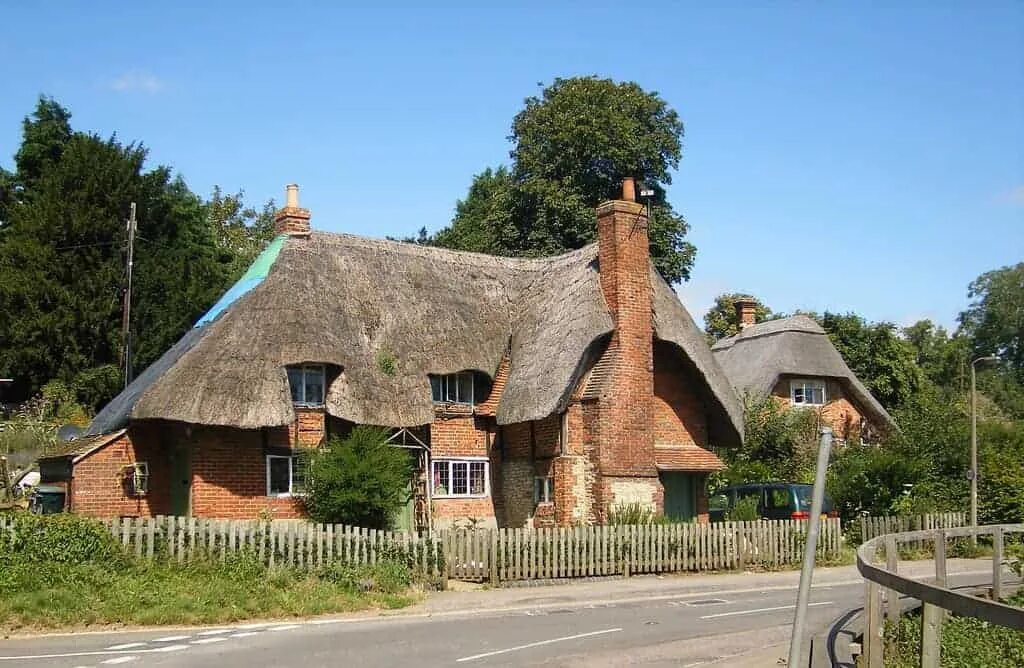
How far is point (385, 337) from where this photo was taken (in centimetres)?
2853

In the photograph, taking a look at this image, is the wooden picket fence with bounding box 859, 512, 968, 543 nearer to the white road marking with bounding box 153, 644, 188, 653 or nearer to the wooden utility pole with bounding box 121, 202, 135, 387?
the white road marking with bounding box 153, 644, 188, 653

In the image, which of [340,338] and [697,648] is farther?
[340,338]

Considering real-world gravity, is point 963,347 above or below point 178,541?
above

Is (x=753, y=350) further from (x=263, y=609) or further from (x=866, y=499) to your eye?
(x=263, y=609)

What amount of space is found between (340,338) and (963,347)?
61378 millimetres

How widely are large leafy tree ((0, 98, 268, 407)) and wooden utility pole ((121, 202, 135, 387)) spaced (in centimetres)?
37

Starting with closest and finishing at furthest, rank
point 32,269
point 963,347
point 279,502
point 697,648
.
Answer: point 697,648 → point 279,502 → point 32,269 → point 963,347

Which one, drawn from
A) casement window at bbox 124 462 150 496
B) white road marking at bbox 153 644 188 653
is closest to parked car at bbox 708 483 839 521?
casement window at bbox 124 462 150 496

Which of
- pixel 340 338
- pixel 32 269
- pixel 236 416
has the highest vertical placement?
pixel 32 269

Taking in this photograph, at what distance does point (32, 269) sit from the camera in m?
40.3

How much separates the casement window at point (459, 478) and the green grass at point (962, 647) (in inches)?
725

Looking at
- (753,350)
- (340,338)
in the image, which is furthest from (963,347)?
(340,338)

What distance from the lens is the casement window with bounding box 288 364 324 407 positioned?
26.7 metres

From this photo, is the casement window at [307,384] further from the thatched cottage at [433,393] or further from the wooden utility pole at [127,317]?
the wooden utility pole at [127,317]
